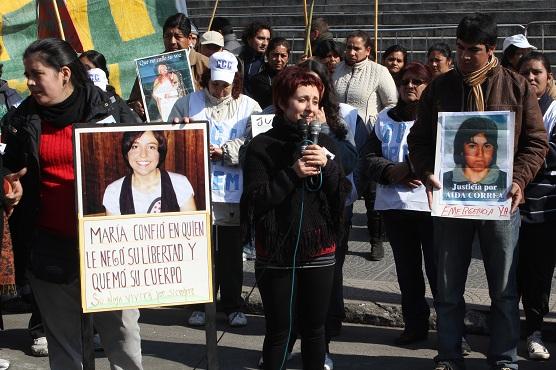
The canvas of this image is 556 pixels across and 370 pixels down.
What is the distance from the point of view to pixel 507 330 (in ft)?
20.4

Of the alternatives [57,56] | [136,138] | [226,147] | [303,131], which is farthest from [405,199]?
[57,56]

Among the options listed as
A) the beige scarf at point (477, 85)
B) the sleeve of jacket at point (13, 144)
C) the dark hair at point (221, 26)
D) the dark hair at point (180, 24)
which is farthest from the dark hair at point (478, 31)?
the dark hair at point (221, 26)

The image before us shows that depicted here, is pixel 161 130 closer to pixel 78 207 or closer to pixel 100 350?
pixel 78 207

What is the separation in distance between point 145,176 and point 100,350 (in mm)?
2441

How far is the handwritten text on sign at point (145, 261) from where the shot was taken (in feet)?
17.0

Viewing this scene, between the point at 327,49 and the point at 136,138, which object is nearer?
the point at 136,138

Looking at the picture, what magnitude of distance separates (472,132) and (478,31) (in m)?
0.55

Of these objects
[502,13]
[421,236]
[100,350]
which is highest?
[502,13]

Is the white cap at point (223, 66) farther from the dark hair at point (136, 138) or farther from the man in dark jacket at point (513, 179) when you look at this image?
the dark hair at point (136, 138)

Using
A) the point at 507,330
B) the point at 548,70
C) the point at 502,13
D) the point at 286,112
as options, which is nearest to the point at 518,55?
the point at 548,70

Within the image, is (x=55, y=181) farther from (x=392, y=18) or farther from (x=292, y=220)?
(x=392, y=18)

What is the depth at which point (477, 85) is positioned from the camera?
6.02 metres

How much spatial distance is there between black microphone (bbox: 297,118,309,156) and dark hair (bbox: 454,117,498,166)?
102cm

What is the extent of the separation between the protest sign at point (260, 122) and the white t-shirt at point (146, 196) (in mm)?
1948
